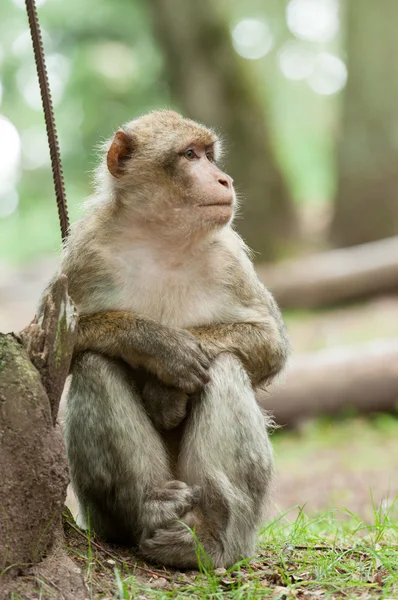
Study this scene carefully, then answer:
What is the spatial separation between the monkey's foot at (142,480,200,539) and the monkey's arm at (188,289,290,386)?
2.28ft

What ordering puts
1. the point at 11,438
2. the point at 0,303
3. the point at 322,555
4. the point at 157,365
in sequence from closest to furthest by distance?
1. the point at 11,438
2. the point at 157,365
3. the point at 322,555
4. the point at 0,303

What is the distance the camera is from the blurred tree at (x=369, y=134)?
15.9m

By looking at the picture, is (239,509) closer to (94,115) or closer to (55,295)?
(55,295)

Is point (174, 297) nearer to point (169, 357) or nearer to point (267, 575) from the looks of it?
point (169, 357)

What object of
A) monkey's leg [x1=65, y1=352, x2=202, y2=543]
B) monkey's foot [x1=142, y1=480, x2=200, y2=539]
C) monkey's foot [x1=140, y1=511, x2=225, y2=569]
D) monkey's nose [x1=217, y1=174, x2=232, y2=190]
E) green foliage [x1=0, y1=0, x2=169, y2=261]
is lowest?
monkey's foot [x1=140, y1=511, x2=225, y2=569]

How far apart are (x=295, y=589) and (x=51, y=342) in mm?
1583

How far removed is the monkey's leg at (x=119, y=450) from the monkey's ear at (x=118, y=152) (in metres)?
1.10

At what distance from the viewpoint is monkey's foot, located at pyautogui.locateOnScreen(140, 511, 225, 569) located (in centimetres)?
399

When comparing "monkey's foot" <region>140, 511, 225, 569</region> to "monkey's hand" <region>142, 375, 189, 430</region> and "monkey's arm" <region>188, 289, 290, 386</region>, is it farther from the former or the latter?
"monkey's arm" <region>188, 289, 290, 386</region>

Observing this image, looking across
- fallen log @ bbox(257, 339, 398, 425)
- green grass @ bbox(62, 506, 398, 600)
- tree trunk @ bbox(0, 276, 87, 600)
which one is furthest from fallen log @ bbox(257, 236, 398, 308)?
tree trunk @ bbox(0, 276, 87, 600)

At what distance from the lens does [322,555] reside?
4.40 m

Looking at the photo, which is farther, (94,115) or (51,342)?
(94,115)

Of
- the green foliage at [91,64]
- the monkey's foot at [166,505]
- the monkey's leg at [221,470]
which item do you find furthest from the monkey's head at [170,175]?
the green foliage at [91,64]

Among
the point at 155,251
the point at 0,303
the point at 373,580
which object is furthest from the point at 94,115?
the point at 373,580
